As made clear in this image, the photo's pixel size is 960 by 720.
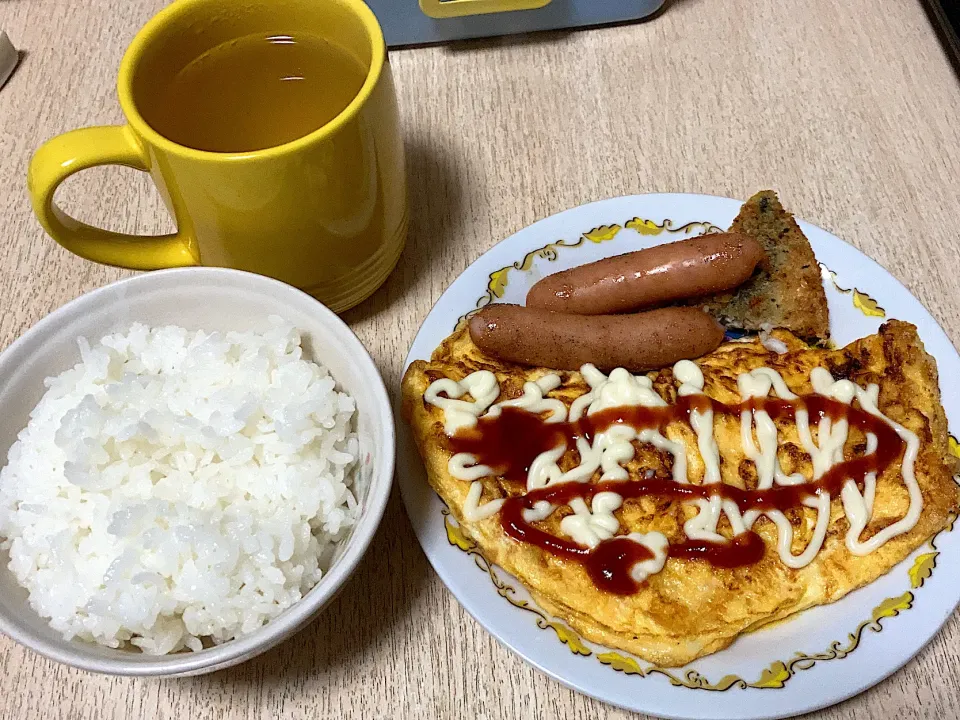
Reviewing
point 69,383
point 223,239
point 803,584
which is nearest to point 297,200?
point 223,239

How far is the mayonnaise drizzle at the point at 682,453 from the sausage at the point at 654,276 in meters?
0.19

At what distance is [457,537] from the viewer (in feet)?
4.86

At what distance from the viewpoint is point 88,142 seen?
1.41 metres

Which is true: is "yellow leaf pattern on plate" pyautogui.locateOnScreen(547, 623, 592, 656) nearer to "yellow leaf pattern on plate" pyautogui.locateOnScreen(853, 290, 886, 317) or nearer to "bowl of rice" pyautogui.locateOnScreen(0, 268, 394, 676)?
"bowl of rice" pyautogui.locateOnScreen(0, 268, 394, 676)

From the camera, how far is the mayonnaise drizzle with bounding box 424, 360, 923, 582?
58.0 inches

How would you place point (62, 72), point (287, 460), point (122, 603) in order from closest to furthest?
1. point (122, 603)
2. point (287, 460)
3. point (62, 72)

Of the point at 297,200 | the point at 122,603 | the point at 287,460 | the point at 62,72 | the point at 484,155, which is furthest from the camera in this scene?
the point at 62,72

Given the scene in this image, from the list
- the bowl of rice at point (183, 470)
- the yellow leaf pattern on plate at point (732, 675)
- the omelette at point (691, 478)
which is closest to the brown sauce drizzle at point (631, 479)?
the omelette at point (691, 478)

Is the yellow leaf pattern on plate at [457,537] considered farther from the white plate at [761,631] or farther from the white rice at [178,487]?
the white rice at [178,487]

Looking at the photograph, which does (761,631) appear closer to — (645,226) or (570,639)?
(570,639)

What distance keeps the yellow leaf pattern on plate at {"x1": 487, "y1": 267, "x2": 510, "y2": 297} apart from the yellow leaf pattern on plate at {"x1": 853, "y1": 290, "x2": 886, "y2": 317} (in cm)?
88

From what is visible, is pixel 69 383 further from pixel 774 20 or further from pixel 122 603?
pixel 774 20

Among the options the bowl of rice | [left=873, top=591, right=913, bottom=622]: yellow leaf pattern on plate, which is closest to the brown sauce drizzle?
[left=873, top=591, right=913, bottom=622]: yellow leaf pattern on plate

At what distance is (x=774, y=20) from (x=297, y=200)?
77.3 inches
